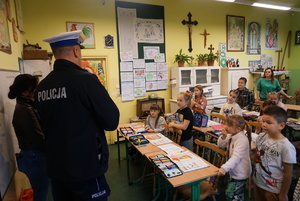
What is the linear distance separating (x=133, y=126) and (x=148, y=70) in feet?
6.39

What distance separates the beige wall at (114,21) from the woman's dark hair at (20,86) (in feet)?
4.63

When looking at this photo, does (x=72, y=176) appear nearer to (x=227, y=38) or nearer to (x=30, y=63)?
(x=30, y=63)

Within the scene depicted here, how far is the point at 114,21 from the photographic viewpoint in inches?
168

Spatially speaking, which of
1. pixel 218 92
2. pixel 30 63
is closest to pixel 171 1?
pixel 218 92

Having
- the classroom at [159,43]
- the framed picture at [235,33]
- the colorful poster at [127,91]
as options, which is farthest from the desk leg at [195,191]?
the framed picture at [235,33]

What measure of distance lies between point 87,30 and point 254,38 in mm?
4959

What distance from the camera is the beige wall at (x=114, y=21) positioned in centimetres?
374

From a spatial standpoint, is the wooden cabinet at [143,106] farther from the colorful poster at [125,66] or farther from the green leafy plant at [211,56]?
the green leafy plant at [211,56]

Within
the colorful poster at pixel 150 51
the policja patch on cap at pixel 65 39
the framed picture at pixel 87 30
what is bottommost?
the policja patch on cap at pixel 65 39

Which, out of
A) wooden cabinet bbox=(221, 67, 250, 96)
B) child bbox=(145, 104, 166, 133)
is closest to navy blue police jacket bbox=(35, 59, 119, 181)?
child bbox=(145, 104, 166, 133)

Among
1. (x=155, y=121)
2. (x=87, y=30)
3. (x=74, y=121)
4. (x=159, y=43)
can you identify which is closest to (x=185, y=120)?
(x=155, y=121)

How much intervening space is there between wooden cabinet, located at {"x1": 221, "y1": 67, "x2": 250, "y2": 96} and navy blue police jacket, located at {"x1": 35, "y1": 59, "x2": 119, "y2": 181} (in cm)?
485

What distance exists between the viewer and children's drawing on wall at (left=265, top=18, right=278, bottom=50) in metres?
6.20

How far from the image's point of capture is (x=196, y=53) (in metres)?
5.28
